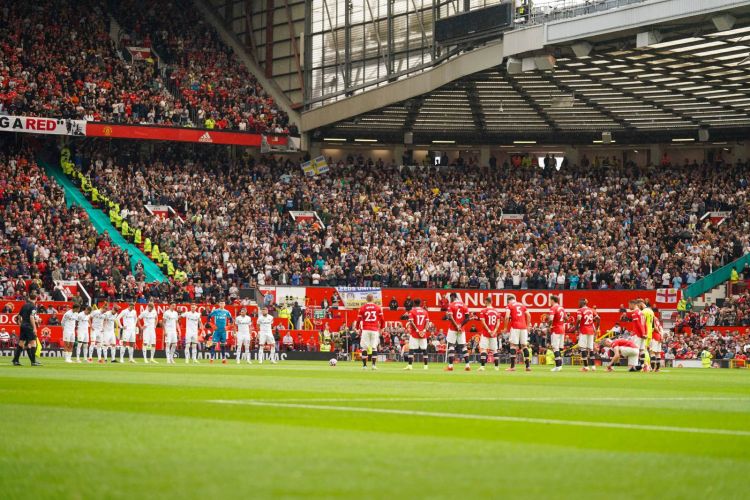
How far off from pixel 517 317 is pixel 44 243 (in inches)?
1113

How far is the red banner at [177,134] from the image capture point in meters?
64.8

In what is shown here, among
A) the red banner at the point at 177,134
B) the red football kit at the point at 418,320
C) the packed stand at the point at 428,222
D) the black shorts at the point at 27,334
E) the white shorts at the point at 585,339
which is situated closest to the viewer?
the black shorts at the point at 27,334

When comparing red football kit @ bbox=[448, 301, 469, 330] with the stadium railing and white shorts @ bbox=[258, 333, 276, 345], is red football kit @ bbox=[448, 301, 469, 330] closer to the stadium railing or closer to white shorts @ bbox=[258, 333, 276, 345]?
white shorts @ bbox=[258, 333, 276, 345]

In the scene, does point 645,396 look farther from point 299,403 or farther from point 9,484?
point 9,484

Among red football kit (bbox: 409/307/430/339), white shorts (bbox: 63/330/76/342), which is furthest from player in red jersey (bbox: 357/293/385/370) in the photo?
white shorts (bbox: 63/330/76/342)

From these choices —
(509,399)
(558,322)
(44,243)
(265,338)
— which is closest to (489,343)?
(558,322)

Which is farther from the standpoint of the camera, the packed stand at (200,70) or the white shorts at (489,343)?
the packed stand at (200,70)

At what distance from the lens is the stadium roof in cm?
5250

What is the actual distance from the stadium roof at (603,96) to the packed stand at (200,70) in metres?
4.45

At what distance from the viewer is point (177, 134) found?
222 ft

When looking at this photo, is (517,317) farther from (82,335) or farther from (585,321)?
(82,335)

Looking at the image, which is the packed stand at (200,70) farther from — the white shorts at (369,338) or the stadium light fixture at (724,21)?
the white shorts at (369,338)

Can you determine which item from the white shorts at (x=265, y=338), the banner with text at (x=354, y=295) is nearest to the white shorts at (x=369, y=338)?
the white shorts at (x=265, y=338)

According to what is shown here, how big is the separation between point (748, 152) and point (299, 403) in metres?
63.2
